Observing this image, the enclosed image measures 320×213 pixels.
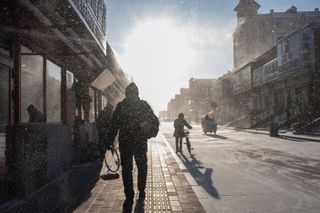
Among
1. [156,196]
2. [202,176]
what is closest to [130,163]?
[156,196]

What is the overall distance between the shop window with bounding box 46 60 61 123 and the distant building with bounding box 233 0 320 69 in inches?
2337

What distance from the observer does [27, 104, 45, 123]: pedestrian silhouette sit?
768 cm

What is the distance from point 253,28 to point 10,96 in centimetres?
6477

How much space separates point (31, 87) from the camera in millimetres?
7828

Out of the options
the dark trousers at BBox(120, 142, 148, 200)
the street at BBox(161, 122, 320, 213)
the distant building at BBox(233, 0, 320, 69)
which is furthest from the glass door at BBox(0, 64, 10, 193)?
the distant building at BBox(233, 0, 320, 69)

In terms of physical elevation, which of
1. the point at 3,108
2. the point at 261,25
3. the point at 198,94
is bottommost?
the point at 3,108

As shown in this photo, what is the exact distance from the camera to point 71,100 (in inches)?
462

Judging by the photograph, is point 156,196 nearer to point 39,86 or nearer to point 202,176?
point 202,176

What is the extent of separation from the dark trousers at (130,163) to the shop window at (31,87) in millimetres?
2595

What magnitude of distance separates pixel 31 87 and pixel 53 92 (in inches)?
68.6

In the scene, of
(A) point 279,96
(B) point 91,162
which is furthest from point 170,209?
(A) point 279,96

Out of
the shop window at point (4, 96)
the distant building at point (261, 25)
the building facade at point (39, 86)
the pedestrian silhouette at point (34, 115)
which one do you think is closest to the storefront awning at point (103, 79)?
the building facade at point (39, 86)

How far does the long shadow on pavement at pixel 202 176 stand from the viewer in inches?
274

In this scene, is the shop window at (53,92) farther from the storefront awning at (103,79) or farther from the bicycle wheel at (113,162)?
the storefront awning at (103,79)
